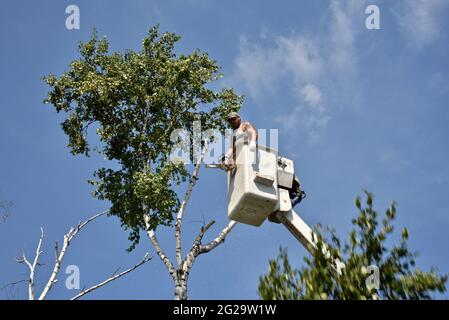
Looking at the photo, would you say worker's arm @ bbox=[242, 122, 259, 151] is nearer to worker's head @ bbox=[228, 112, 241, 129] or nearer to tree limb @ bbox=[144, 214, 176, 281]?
worker's head @ bbox=[228, 112, 241, 129]

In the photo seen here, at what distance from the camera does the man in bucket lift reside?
9922 mm

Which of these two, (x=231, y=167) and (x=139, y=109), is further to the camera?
(x=139, y=109)

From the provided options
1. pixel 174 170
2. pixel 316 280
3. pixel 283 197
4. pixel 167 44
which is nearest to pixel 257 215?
pixel 283 197

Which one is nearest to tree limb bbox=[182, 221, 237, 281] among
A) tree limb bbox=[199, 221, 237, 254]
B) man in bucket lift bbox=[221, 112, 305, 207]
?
tree limb bbox=[199, 221, 237, 254]

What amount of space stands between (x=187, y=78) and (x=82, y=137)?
4856 millimetres

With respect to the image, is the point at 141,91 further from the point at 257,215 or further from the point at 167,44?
the point at 257,215

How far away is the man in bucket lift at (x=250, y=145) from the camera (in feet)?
32.6

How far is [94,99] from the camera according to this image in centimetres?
2227

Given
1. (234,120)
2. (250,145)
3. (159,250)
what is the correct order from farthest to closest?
(159,250) → (234,120) → (250,145)

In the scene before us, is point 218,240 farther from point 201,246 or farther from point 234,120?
point 234,120

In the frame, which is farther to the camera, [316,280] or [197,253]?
[197,253]

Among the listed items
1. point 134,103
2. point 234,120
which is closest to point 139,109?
point 134,103

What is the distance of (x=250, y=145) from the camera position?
31.8 ft

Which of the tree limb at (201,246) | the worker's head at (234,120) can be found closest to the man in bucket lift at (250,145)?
the worker's head at (234,120)
